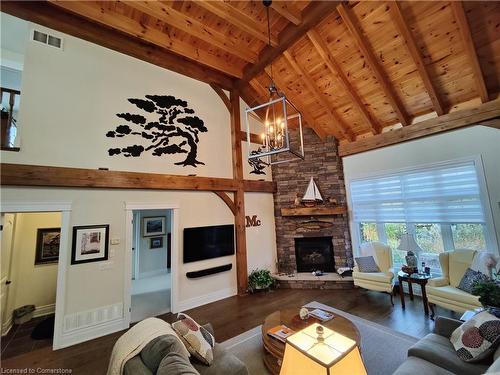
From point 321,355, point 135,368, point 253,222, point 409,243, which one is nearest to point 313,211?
point 253,222

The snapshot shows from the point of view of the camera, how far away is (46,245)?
473 cm

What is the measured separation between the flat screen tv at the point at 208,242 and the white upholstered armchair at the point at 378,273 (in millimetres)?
2939

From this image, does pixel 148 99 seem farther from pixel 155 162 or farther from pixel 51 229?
pixel 51 229

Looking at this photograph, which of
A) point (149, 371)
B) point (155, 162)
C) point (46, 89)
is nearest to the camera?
point (149, 371)

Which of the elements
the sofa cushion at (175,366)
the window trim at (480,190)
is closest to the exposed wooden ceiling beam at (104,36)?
the window trim at (480,190)

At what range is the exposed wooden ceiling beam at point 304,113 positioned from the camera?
546cm

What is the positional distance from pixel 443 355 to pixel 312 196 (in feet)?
13.4

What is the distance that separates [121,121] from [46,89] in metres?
1.12

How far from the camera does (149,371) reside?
168cm

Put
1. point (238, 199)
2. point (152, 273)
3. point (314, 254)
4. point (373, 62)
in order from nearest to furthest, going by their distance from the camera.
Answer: point (373, 62) → point (238, 199) → point (314, 254) → point (152, 273)

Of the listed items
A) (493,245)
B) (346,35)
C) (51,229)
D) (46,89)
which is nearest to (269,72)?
(346,35)

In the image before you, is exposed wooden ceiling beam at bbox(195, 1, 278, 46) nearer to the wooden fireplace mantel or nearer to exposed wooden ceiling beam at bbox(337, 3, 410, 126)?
exposed wooden ceiling beam at bbox(337, 3, 410, 126)

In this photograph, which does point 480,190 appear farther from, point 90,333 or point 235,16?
point 90,333

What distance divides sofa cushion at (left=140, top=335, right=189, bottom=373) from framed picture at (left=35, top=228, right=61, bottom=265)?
170 inches
